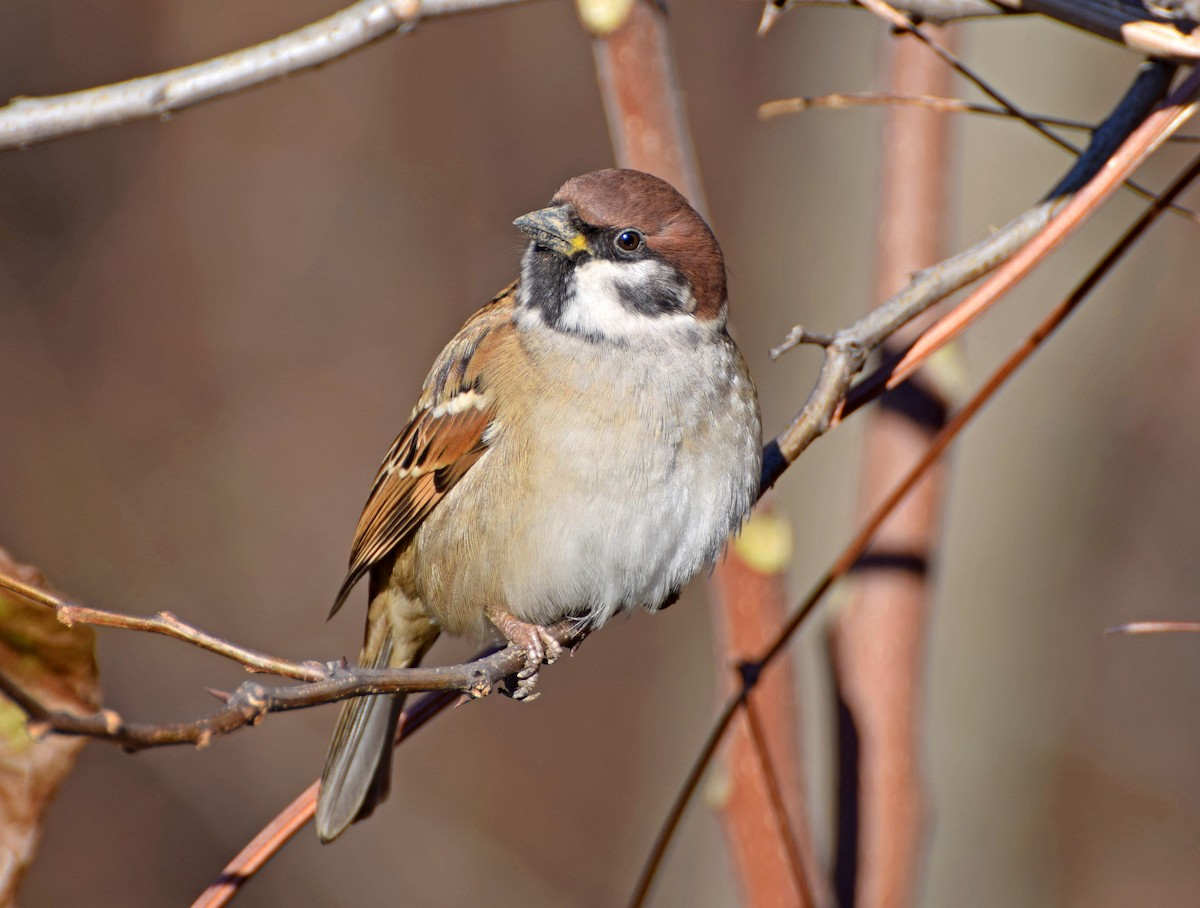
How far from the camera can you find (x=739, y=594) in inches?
96.4

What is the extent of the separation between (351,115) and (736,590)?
6.05 meters

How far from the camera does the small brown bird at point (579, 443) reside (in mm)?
2455

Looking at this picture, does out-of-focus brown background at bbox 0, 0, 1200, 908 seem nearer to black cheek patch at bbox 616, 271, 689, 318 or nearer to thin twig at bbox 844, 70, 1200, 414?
black cheek patch at bbox 616, 271, 689, 318

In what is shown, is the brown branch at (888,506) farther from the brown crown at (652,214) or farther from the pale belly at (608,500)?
the brown crown at (652,214)

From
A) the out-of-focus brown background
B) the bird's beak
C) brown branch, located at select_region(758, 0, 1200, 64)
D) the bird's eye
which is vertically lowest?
the out-of-focus brown background

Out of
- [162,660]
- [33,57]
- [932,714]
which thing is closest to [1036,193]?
[932,714]

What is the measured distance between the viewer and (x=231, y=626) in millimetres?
6855

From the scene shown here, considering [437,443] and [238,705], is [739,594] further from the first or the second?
[238,705]

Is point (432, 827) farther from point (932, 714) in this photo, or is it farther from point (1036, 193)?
point (1036, 193)

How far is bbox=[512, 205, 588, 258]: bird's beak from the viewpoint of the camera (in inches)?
99.0

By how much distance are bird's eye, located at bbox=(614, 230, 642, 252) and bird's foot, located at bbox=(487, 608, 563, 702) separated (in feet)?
2.60

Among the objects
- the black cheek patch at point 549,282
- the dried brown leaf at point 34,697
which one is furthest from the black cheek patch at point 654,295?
the dried brown leaf at point 34,697

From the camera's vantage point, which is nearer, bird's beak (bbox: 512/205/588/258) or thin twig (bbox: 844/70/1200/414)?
thin twig (bbox: 844/70/1200/414)

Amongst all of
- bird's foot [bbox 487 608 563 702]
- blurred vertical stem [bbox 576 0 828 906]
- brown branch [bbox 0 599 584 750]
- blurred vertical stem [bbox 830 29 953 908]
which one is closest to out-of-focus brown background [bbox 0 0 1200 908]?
blurred vertical stem [bbox 830 29 953 908]
